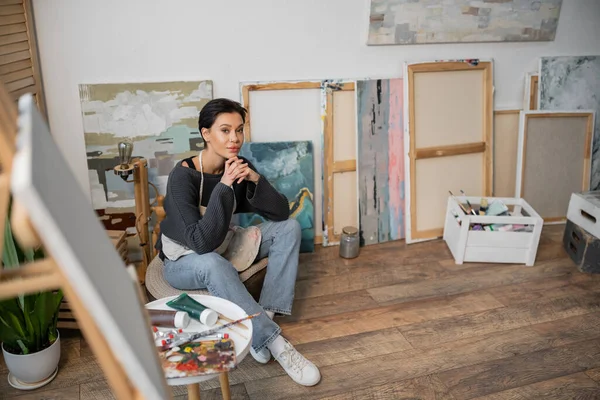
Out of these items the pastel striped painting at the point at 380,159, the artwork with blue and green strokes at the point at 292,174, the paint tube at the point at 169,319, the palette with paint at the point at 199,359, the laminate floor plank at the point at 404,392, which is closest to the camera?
the palette with paint at the point at 199,359

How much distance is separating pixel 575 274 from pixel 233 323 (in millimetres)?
2076

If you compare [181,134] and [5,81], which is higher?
[5,81]

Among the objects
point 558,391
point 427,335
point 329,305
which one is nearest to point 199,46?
point 329,305

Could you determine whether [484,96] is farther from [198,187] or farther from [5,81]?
[5,81]

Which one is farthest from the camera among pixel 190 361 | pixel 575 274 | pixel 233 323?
pixel 575 274

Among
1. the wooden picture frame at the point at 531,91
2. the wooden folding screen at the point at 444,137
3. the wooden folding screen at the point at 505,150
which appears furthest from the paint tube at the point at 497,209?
the wooden picture frame at the point at 531,91

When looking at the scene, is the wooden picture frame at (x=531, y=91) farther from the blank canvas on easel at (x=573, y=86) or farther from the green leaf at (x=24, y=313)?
the green leaf at (x=24, y=313)

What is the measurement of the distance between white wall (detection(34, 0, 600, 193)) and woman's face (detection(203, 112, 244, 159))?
677 mm

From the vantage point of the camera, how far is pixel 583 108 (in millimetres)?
3465

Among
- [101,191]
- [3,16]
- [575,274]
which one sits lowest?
[575,274]

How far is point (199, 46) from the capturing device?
269 cm

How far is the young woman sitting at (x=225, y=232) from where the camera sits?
200 cm

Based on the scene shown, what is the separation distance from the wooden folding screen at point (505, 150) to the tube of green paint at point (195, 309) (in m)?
2.48

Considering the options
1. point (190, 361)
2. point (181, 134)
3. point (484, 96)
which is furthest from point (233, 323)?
point (484, 96)
